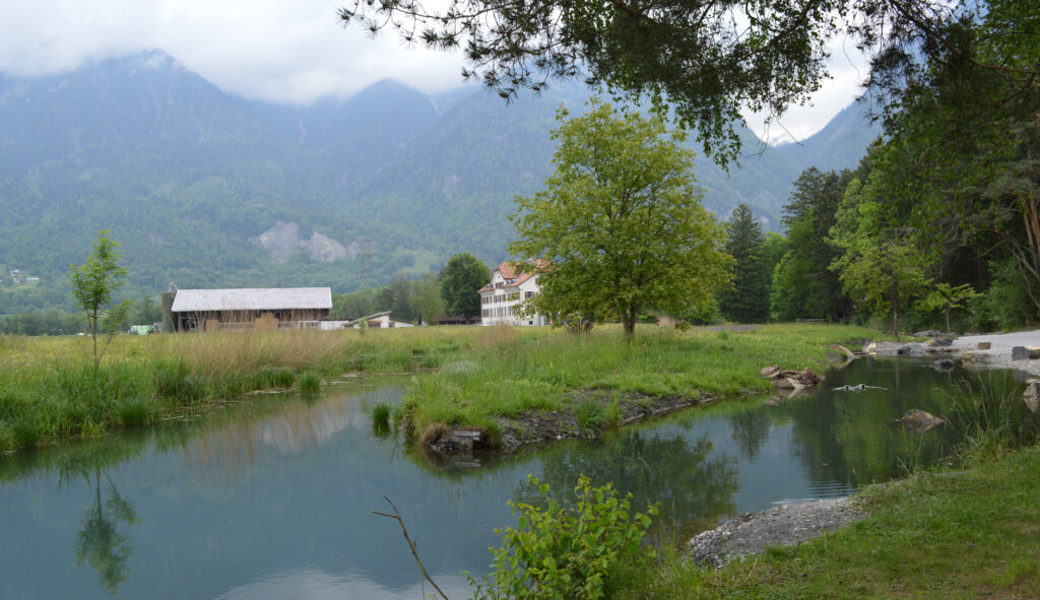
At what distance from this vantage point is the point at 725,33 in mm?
7105

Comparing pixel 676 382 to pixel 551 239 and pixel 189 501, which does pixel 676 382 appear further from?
pixel 189 501

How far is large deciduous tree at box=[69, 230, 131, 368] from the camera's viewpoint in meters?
16.1

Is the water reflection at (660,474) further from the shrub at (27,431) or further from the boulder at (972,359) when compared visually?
the boulder at (972,359)

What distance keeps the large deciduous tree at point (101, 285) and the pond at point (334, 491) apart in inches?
185

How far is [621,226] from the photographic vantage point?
21.0m

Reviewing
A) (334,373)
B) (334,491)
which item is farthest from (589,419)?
(334,373)

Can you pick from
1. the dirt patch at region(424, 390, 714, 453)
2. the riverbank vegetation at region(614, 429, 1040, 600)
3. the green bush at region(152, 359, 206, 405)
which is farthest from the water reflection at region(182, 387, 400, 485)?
the riverbank vegetation at region(614, 429, 1040, 600)

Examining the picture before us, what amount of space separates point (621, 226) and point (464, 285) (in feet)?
254

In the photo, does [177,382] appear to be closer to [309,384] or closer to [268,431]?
[309,384]

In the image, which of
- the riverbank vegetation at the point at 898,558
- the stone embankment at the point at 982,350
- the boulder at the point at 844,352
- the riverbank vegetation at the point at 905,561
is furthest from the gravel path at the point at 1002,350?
the riverbank vegetation at the point at 905,561

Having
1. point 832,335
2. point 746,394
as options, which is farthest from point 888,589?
point 832,335

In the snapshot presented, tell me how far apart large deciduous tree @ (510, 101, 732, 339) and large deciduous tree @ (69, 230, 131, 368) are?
11840 mm

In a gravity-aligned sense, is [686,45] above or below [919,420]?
above

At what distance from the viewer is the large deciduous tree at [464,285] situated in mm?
97562
